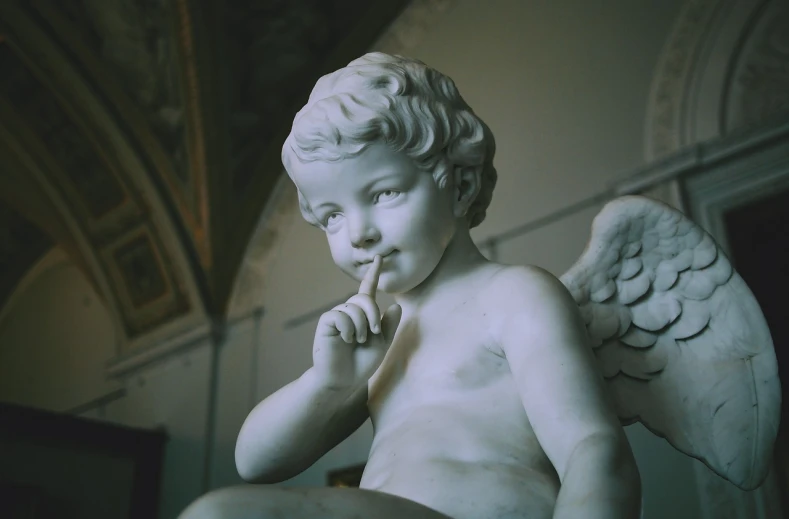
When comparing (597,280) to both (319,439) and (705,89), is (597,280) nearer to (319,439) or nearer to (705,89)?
(319,439)

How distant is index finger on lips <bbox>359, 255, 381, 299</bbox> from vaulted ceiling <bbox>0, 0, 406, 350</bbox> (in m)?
4.71

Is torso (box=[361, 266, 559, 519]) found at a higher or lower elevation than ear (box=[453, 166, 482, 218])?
lower

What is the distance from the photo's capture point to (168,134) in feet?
Answer: 21.8

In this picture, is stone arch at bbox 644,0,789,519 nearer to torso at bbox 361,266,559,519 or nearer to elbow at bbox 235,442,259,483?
torso at bbox 361,266,559,519

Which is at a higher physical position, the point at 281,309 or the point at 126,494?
the point at 281,309

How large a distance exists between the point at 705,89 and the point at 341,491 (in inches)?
146

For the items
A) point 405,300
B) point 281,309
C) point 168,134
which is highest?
point 168,134

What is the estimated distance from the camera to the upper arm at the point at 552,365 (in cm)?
142

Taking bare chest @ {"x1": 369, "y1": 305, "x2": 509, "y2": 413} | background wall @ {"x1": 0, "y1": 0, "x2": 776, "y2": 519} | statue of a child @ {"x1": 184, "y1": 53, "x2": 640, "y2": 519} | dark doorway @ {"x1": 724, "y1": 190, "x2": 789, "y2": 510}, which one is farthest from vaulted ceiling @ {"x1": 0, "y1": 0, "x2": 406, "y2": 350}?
bare chest @ {"x1": 369, "y1": 305, "x2": 509, "y2": 413}

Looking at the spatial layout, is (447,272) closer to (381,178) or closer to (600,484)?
(381,178)

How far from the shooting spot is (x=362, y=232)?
1.68m

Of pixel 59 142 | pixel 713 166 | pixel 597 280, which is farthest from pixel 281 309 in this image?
pixel 597 280

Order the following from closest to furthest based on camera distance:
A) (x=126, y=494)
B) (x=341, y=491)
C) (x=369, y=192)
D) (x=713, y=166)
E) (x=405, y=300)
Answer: (x=341, y=491) → (x=369, y=192) → (x=405, y=300) → (x=713, y=166) → (x=126, y=494)

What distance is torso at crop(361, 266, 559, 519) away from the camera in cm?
140
